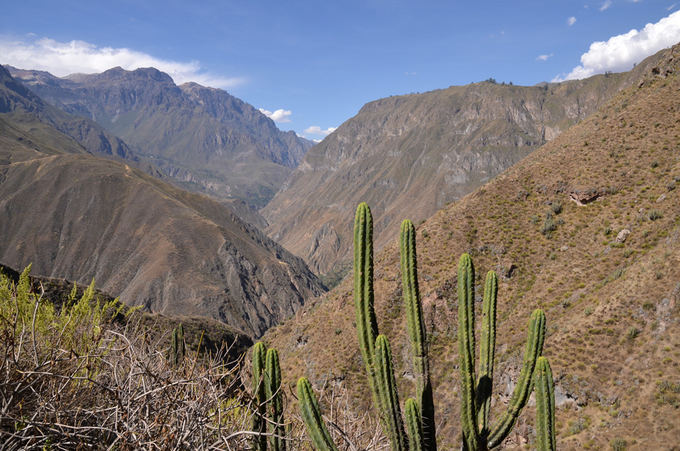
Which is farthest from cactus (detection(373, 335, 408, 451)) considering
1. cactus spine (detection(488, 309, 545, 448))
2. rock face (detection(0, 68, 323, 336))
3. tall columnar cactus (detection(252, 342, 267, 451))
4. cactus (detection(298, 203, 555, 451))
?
rock face (detection(0, 68, 323, 336))

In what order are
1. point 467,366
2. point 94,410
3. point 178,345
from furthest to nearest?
1. point 178,345
2. point 467,366
3. point 94,410

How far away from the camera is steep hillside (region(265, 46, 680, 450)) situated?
16.3 metres

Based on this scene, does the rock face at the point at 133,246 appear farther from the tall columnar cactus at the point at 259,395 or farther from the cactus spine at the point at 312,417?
the cactus spine at the point at 312,417

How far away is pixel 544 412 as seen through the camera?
6648 millimetres

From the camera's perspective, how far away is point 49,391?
534 cm

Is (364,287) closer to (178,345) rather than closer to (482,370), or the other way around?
(482,370)

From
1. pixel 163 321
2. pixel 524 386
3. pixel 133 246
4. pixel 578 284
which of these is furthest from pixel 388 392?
pixel 133 246

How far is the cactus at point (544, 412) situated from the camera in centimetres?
661

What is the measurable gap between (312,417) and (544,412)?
13.5 ft

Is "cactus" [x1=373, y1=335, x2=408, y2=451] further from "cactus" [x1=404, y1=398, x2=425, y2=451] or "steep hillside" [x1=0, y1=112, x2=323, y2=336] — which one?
"steep hillside" [x1=0, y1=112, x2=323, y2=336]

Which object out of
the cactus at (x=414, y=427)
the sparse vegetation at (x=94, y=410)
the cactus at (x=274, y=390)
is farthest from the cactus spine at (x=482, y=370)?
the sparse vegetation at (x=94, y=410)

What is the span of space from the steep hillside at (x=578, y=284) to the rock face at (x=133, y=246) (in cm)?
5635

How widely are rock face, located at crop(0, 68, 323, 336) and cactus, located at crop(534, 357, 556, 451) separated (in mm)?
86999

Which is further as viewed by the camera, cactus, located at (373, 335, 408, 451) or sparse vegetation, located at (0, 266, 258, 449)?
cactus, located at (373, 335, 408, 451)
